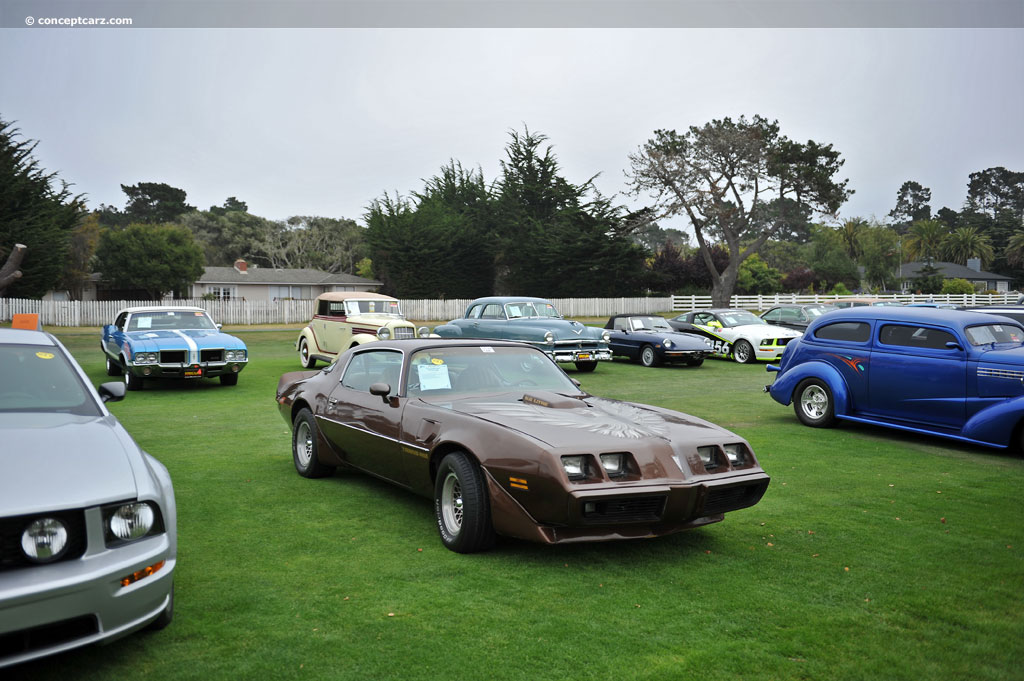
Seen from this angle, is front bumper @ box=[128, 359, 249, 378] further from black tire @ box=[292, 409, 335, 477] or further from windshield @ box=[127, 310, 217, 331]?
black tire @ box=[292, 409, 335, 477]

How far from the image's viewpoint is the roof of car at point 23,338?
498 cm

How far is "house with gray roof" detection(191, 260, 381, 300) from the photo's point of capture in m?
61.0

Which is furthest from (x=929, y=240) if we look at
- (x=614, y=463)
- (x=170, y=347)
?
(x=614, y=463)

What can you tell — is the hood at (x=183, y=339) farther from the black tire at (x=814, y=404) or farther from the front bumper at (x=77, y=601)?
the front bumper at (x=77, y=601)

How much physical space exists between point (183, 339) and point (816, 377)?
37.8 feet

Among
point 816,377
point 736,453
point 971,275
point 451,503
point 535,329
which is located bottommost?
point 451,503

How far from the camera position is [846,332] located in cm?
1023

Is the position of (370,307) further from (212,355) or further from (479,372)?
(479,372)

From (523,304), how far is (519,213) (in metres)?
37.7

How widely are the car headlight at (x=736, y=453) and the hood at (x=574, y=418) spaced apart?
0.28 m

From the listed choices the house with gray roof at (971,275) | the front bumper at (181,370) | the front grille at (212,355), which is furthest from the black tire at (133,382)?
the house with gray roof at (971,275)

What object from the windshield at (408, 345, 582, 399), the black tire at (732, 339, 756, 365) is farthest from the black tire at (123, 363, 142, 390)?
the black tire at (732, 339, 756, 365)

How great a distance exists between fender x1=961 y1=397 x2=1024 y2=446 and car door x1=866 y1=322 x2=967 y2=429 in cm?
25

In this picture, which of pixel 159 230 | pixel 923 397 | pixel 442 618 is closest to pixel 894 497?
pixel 923 397
